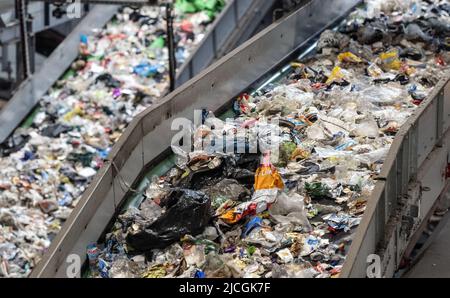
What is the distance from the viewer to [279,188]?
264 inches

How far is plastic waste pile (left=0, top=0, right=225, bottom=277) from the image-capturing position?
1128 centimetres

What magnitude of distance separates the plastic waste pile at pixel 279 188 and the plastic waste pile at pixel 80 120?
3.70 m

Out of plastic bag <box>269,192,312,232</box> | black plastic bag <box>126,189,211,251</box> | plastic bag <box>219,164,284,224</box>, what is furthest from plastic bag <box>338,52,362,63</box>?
black plastic bag <box>126,189,211,251</box>

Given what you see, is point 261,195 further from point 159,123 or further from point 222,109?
point 222,109

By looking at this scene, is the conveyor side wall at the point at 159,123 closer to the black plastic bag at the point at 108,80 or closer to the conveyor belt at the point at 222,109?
the conveyor belt at the point at 222,109

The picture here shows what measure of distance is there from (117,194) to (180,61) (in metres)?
7.41

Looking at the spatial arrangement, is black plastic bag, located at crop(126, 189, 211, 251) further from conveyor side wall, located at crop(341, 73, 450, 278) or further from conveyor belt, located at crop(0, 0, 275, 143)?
conveyor belt, located at crop(0, 0, 275, 143)

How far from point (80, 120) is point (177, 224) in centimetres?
695

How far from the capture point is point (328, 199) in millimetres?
6750

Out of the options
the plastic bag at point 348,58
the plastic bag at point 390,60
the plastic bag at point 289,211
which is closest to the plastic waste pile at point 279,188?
the plastic bag at point 289,211

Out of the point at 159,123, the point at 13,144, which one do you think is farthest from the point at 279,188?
the point at 13,144

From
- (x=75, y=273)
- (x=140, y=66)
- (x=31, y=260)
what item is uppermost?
(x=75, y=273)
